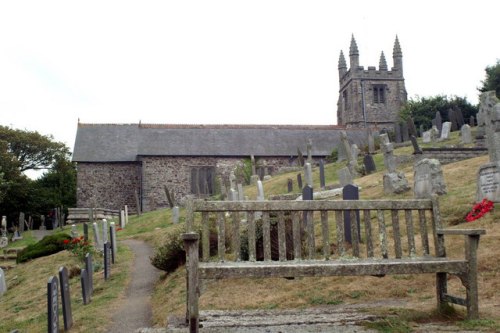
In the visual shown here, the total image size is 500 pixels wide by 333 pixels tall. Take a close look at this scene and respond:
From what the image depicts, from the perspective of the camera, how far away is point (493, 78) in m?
36.8

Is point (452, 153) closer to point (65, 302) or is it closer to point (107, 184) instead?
point (65, 302)

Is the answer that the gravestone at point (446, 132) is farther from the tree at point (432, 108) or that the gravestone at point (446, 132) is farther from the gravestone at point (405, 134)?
the tree at point (432, 108)

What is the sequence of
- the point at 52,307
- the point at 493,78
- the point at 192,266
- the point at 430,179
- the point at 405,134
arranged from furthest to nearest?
the point at 493,78 → the point at 405,134 → the point at 430,179 → the point at 52,307 → the point at 192,266

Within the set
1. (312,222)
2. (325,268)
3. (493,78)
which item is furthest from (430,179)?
(493,78)

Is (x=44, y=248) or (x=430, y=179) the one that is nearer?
(x=430, y=179)

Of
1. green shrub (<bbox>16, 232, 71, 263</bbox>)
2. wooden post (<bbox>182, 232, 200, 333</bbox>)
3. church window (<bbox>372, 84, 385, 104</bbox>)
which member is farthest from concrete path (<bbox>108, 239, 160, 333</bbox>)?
church window (<bbox>372, 84, 385, 104</bbox>)

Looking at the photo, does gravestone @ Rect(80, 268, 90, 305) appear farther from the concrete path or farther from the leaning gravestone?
the leaning gravestone

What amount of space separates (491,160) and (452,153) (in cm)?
901

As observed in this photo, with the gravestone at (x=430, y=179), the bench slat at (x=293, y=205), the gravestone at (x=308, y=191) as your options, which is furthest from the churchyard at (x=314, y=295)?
the gravestone at (x=308, y=191)

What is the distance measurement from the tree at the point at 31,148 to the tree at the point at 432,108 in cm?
3257

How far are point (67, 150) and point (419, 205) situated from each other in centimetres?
4481

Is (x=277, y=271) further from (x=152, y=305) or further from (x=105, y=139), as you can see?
(x=105, y=139)

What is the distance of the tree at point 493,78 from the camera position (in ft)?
120

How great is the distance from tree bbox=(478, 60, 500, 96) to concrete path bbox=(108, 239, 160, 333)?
3304 cm
